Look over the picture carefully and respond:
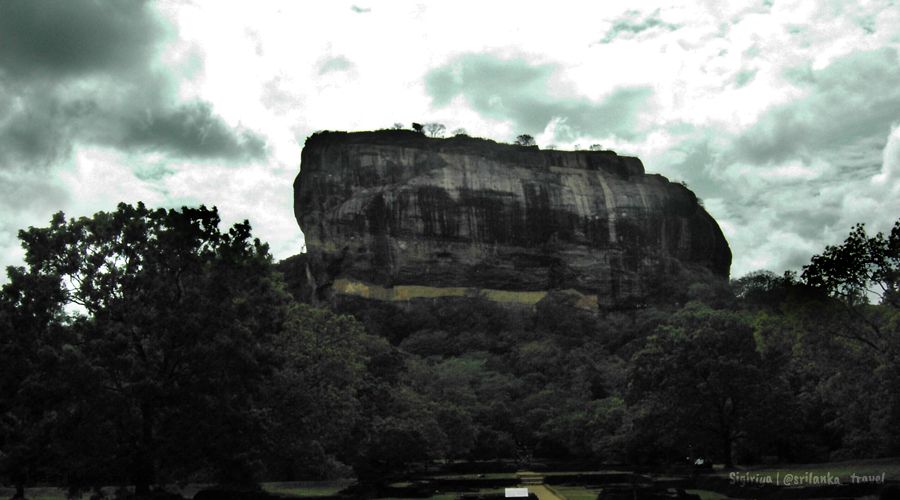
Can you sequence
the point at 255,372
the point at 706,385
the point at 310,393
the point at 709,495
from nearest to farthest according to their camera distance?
the point at 255,372 < the point at 709,495 < the point at 310,393 < the point at 706,385

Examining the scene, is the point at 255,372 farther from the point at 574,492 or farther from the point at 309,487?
the point at 574,492

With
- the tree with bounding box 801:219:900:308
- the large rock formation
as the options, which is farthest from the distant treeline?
the large rock formation

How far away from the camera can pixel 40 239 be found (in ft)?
93.1

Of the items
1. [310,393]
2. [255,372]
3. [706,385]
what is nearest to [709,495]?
[706,385]

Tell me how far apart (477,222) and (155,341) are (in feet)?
398

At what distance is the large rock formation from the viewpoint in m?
142

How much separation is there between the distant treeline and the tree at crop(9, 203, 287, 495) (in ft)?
0.21

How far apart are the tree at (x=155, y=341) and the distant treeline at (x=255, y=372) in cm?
6

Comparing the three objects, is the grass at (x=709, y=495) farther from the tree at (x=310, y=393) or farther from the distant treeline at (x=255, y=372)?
the tree at (x=310, y=393)

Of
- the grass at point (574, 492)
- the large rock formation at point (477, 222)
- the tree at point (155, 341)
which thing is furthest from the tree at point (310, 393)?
the large rock formation at point (477, 222)

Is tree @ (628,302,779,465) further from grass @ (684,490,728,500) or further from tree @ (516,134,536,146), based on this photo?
tree @ (516,134,536,146)

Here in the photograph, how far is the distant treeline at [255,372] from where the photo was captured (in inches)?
1056

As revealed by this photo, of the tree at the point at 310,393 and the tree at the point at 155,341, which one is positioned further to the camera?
the tree at the point at 310,393

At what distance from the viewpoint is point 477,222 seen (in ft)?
487
